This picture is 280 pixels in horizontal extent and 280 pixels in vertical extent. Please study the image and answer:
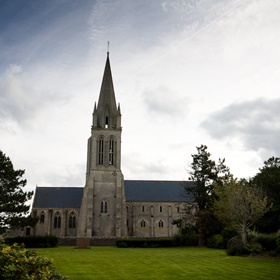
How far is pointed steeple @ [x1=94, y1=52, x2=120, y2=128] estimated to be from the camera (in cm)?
6556

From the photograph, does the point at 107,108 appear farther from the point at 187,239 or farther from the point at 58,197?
the point at 187,239

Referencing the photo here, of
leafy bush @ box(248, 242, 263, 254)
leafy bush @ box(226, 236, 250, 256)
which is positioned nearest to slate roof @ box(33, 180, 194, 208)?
leafy bush @ box(226, 236, 250, 256)

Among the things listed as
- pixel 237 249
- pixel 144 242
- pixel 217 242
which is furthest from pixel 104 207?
pixel 237 249

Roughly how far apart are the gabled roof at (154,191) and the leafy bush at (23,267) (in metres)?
62.6

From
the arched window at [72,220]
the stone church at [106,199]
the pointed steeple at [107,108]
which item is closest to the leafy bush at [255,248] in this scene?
the stone church at [106,199]

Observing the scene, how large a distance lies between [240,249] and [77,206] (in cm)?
4486

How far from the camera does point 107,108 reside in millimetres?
65812

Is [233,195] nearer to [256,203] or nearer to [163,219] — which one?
[256,203]

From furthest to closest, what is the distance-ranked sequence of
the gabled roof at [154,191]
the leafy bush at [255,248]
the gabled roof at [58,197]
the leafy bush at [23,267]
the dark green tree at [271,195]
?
1. the gabled roof at [154,191]
2. the gabled roof at [58,197]
3. the dark green tree at [271,195]
4. the leafy bush at [255,248]
5. the leafy bush at [23,267]

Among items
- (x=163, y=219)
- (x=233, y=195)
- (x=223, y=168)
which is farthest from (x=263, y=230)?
(x=163, y=219)

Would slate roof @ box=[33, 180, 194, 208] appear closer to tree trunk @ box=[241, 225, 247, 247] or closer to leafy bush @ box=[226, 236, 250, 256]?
tree trunk @ box=[241, 225, 247, 247]

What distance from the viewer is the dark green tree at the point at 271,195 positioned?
4375 cm

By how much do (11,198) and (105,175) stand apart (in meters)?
22.3

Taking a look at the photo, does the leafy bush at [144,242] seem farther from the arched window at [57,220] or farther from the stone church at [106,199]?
the arched window at [57,220]
